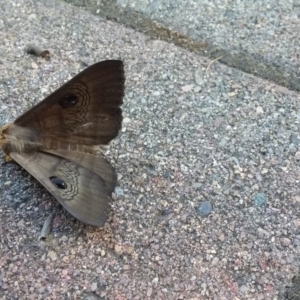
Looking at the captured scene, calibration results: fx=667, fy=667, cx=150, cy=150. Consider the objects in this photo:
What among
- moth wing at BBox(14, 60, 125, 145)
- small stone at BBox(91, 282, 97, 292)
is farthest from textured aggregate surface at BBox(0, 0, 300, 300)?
moth wing at BBox(14, 60, 125, 145)

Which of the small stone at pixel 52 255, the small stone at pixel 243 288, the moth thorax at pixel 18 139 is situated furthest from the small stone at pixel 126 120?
the small stone at pixel 243 288

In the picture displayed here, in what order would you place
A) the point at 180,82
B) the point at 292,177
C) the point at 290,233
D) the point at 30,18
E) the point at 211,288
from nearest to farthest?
the point at 211,288 < the point at 290,233 < the point at 292,177 < the point at 180,82 < the point at 30,18

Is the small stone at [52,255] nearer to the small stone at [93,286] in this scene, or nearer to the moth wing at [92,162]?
the small stone at [93,286]

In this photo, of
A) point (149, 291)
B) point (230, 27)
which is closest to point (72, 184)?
point (149, 291)

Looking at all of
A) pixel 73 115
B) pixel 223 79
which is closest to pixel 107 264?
pixel 73 115

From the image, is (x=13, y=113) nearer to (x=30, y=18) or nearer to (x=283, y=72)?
(x=30, y=18)

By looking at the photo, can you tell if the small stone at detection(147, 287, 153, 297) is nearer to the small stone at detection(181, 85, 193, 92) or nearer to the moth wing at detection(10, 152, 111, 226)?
the moth wing at detection(10, 152, 111, 226)
